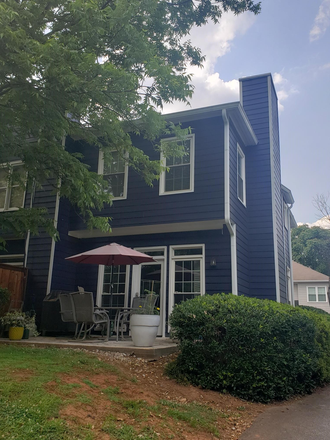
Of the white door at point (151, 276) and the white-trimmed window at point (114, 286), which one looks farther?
the white-trimmed window at point (114, 286)

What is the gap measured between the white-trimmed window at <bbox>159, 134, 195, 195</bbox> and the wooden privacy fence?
420cm

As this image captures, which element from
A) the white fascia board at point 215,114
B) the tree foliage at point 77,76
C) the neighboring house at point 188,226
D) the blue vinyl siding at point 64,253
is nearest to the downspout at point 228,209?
the neighboring house at point 188,226

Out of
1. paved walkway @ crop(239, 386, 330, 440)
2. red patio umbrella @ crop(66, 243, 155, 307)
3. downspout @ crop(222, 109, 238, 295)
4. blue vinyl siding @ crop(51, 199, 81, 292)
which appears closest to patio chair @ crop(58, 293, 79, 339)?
red patio umbrella @ crop(66, 243, 155, 307)

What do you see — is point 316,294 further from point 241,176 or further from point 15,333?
point 15,333

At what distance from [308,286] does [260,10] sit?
20793 millimetres

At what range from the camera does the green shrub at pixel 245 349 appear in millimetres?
5285

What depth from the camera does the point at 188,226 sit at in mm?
9414

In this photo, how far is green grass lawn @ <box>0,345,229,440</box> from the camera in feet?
9.93

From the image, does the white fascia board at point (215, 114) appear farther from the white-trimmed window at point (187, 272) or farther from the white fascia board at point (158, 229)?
the white-trimmed window at point (187, 272)

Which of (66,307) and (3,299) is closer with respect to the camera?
(66,307)

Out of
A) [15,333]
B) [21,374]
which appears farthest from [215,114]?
[21,374]

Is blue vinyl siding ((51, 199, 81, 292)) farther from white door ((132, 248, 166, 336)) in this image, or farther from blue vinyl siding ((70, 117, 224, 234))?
white door ((132, 248, 166, 336))

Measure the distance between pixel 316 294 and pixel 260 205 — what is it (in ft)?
55.1

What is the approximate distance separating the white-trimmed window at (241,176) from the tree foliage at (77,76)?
3775mm
